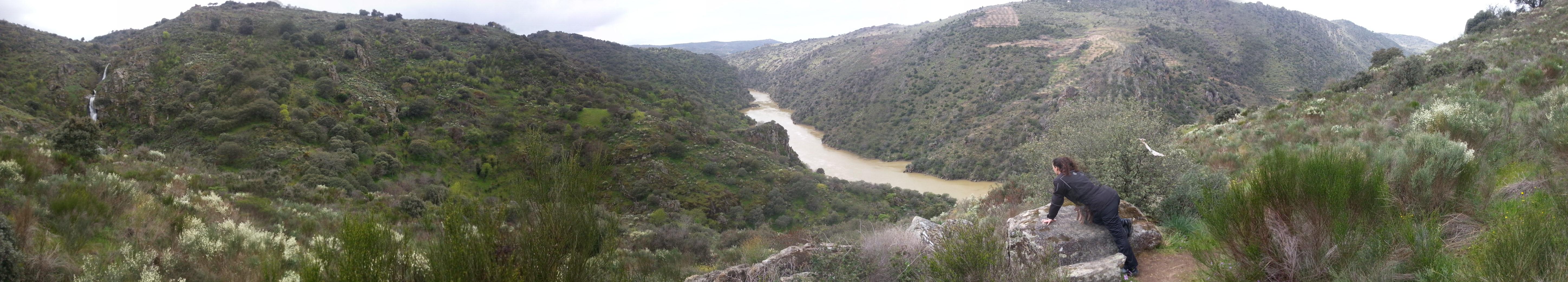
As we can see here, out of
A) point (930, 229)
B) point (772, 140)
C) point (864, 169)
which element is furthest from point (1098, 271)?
point (864, 169)

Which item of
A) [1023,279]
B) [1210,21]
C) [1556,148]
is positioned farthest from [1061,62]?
[1023,279]

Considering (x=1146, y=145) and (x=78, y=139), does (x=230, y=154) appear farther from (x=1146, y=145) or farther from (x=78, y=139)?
(x=1146, y=145)

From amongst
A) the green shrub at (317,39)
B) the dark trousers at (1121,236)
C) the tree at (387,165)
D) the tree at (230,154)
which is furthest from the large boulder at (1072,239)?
the green shrub at (317,39)

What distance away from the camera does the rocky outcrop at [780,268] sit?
684 cm

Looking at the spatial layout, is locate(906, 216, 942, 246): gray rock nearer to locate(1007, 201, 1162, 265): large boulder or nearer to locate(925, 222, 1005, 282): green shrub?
locate(925, 222, 1005, 282): green shrub

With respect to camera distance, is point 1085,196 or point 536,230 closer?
point 536,230

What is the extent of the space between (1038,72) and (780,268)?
5074 cm

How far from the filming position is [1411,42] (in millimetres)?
127938

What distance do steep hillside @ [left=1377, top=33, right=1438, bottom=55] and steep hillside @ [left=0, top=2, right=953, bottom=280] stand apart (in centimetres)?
14420

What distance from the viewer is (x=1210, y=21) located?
242 ft

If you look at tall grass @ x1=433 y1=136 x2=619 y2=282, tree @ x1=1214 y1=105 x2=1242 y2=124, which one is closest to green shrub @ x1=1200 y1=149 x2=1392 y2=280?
tall grass @ x1=433 y1=136 x2=619 y2=282

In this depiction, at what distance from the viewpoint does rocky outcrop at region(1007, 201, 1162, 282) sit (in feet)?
16.3

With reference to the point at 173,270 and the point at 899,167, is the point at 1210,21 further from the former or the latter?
the point at 173,270

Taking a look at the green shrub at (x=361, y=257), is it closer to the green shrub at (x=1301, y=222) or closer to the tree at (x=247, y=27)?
the green shrub at (x=1301, y=222)
